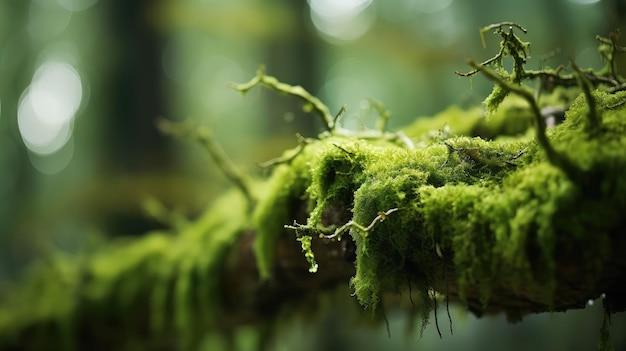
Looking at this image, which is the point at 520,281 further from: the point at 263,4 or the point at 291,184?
the point at 263,4

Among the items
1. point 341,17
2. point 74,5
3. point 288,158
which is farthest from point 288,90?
point 74,5

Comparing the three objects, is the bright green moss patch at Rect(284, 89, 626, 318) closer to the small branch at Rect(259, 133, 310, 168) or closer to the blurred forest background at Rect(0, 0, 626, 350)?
the small branch at Rect(259, 133, 310, 168)

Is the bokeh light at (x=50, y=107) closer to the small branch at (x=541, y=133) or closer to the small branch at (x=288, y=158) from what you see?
the small branch at (x=288, y=158)

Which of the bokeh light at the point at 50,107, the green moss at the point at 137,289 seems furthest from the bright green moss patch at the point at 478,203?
the bokeh light at the point at 50,107

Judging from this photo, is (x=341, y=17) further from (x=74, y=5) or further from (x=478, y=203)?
(x=478, y=203)

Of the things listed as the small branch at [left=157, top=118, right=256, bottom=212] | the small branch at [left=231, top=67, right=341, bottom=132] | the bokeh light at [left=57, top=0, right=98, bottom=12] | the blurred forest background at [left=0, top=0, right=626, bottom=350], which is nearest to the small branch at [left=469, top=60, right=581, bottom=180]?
the blurred forest background at [left=0, top=0, right=626, bottom=350]
